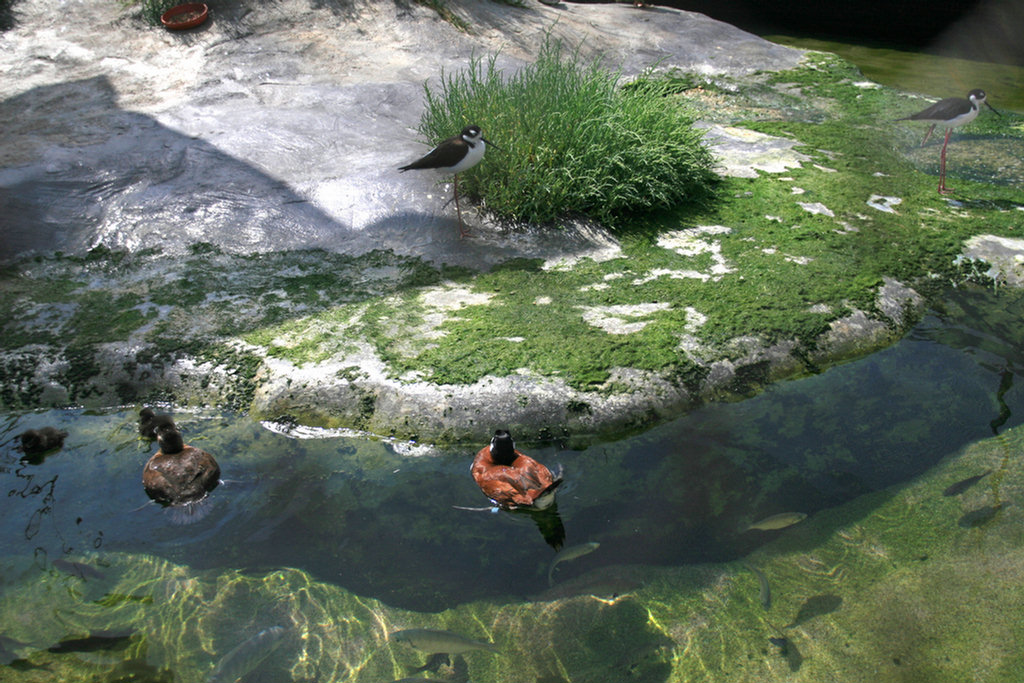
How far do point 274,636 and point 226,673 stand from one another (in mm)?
227

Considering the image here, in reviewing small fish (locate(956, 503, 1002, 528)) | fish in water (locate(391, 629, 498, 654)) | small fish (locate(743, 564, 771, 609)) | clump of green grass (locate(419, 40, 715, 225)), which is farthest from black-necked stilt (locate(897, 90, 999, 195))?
fish in water (locate(391, 629, 498, 654))

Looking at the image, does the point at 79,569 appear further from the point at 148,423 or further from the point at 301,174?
the point at 301,174

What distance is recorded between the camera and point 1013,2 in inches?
594

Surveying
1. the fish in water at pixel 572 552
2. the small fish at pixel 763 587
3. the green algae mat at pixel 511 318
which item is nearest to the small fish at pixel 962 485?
the green algae mat at pixel 511 318

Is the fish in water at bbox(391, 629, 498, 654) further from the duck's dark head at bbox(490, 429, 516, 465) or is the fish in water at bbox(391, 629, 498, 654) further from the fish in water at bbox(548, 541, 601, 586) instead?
the duck's dark head at bbox(490, 429, 516, 465)

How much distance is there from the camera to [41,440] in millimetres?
3939

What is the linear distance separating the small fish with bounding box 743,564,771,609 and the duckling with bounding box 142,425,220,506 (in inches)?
101

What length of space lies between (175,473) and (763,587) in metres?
2.72

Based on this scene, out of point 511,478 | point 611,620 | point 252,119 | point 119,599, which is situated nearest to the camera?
point 611,620

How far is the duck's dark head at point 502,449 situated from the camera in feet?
11.4

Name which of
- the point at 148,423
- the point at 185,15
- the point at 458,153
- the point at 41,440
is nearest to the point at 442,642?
the point at 148,423

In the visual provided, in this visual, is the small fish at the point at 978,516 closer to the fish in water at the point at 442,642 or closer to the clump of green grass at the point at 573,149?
the fish in water at the point at 442,642

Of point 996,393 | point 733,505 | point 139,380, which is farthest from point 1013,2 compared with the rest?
point 139,380

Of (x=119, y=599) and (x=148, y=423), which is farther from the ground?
(x=148, y=423)
